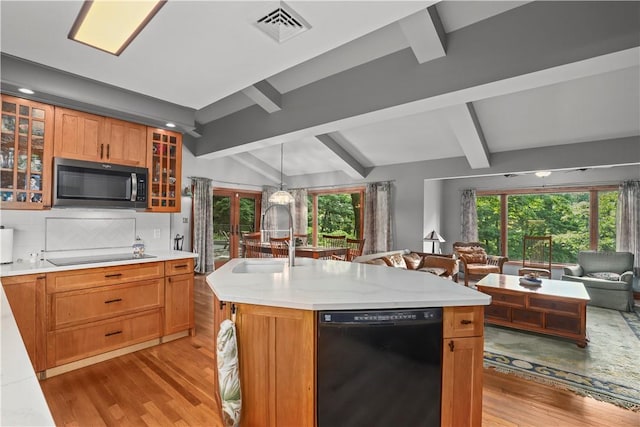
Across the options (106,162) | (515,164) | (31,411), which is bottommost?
(31,411)

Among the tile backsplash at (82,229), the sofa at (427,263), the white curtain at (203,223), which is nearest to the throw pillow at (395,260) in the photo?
the sofa at (427,263)

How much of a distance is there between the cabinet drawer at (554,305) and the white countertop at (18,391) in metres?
4.23

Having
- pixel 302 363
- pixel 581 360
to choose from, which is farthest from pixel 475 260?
pixel 302 363

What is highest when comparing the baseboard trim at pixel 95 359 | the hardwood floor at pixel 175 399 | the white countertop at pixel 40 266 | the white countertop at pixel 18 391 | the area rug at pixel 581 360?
the white countertop at pixel 18 391

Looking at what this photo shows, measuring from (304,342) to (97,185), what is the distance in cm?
265

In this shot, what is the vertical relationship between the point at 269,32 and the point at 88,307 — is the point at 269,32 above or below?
above

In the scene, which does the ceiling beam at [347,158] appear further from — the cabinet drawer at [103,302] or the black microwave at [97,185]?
the cabinet drawer at [103,302]

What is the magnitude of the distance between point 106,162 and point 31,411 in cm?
298

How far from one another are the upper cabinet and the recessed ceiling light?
1045mm

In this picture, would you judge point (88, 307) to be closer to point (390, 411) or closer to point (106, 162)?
point (106, 162)

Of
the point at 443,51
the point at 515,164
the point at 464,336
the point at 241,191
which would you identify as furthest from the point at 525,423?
the point at 241,191

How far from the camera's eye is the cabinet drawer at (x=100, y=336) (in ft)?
8.20

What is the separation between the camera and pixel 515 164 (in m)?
5.08

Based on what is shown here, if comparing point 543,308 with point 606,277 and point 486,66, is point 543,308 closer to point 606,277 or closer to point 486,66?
point 606,277
